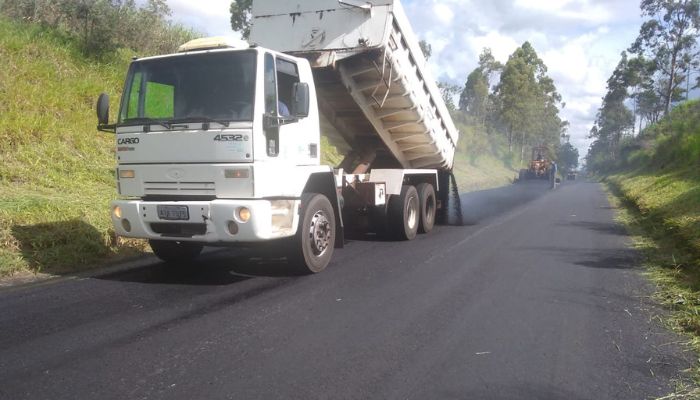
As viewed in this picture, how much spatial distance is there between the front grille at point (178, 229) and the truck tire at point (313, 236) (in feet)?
3.64

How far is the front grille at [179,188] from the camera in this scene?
5473 mm

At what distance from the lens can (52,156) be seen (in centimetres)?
933

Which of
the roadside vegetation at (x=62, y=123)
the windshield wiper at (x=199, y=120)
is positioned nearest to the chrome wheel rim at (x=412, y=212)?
the roadside vegetation at (x=62, y=123)

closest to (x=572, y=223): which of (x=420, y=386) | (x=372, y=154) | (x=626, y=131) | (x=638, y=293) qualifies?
(x=372, y=154)

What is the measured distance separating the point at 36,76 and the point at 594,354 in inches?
444

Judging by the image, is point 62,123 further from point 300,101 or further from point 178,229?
point 300,101

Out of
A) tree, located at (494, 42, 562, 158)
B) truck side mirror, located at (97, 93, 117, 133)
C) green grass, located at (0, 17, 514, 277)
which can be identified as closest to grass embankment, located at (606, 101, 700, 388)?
green grass, located at (0, 17, 514, 277)

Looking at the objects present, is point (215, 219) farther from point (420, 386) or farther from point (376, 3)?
point (376, 3)

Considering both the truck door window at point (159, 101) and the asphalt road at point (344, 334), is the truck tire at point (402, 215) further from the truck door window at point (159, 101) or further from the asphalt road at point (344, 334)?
the truck door window at point (159, 101)

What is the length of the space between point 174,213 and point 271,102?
1.54m

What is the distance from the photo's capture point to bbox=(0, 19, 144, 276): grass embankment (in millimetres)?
6535

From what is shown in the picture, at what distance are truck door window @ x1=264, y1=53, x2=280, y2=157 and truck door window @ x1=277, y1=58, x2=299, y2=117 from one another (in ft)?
0.54

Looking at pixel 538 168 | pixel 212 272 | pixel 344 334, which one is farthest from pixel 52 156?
pixel 538 168

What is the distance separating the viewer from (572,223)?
37.9 feet
